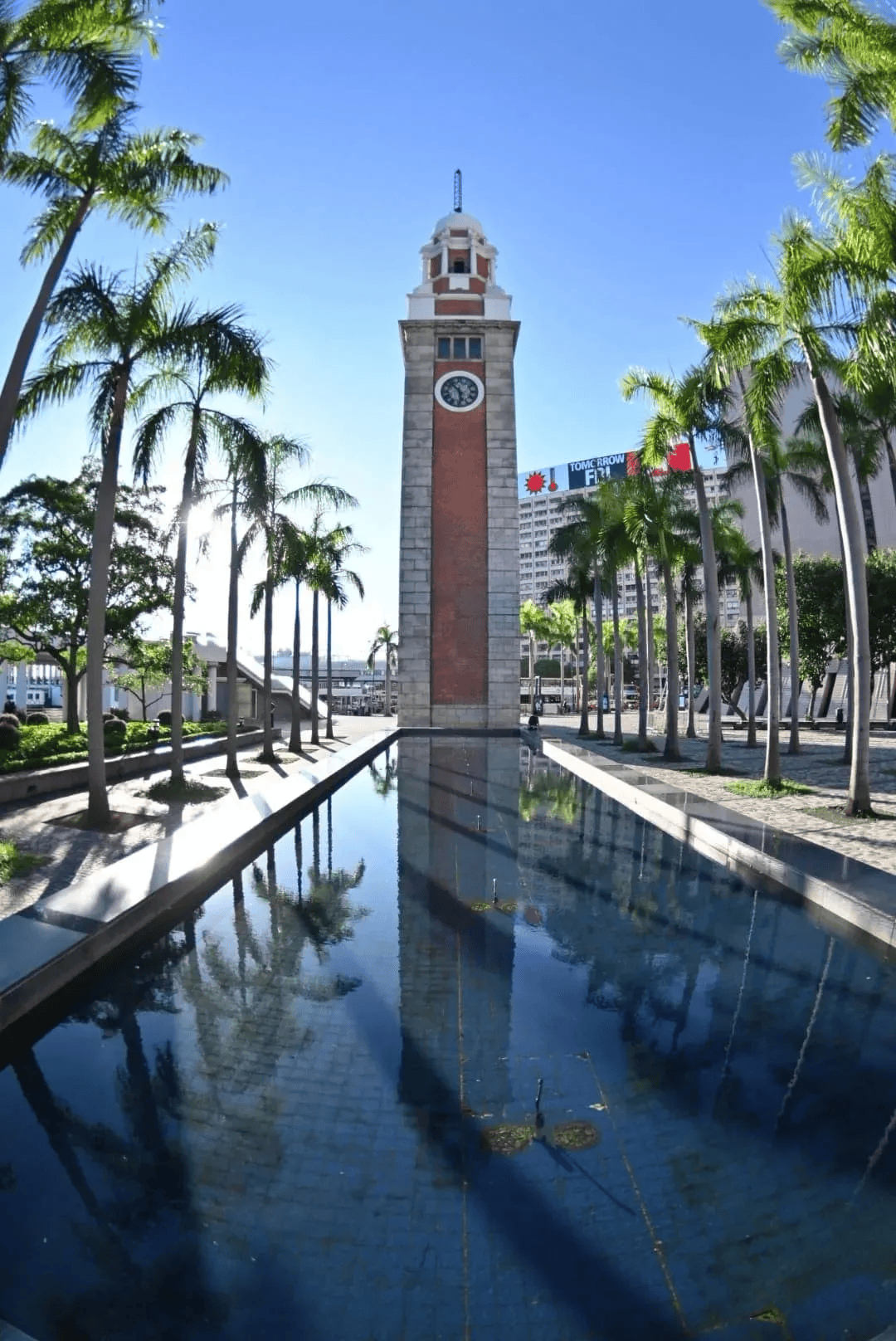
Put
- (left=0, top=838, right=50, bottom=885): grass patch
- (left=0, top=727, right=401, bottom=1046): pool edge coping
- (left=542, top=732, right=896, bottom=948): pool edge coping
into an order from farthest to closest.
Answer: (left=0, top=838, right=50, bottom=885): grass patch < (left=542, top=732, right=896, bottom=948): pool edge coping < (left=0, top=727, right=401, bottom=1046): pool edge coping

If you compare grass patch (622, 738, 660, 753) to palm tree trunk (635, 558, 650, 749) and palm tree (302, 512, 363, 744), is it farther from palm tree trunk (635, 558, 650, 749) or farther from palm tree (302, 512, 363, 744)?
palm tree (302, 512, 363, 744)

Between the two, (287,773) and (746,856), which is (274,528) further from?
(746,856)

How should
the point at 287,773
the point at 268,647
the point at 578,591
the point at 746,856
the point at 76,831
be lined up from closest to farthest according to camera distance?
1. the point at 746,856
2. the point at 76,831
3. the point at 287,773
4. the point at 268,647
5. the point at 578,591

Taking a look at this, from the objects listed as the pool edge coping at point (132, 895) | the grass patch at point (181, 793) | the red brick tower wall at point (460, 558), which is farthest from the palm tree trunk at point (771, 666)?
the red brick tower wall at point (460, 558)

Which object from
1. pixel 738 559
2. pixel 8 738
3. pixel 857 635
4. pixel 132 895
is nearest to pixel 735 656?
pixel 738 559

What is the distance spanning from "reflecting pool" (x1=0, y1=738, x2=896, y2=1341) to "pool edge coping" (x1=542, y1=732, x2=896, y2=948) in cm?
33

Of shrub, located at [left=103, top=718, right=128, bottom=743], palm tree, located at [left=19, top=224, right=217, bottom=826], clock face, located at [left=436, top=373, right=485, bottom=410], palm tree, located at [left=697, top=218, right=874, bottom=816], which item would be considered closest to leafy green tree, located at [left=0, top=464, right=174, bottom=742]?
shrub, located at [left=103, top=718, right=128, bottom=743]

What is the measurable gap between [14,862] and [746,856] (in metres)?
7.45

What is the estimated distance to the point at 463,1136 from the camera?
4.18m

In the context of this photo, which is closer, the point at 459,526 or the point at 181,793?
Answer: the point at 181,793

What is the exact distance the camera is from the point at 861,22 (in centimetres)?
980

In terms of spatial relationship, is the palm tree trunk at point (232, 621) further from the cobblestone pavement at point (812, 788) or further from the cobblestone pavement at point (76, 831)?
the cobblestone pavement at point (812, 788)

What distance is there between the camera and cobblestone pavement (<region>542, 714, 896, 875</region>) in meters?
10.6

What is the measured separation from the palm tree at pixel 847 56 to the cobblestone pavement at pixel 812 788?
7.79 meters
